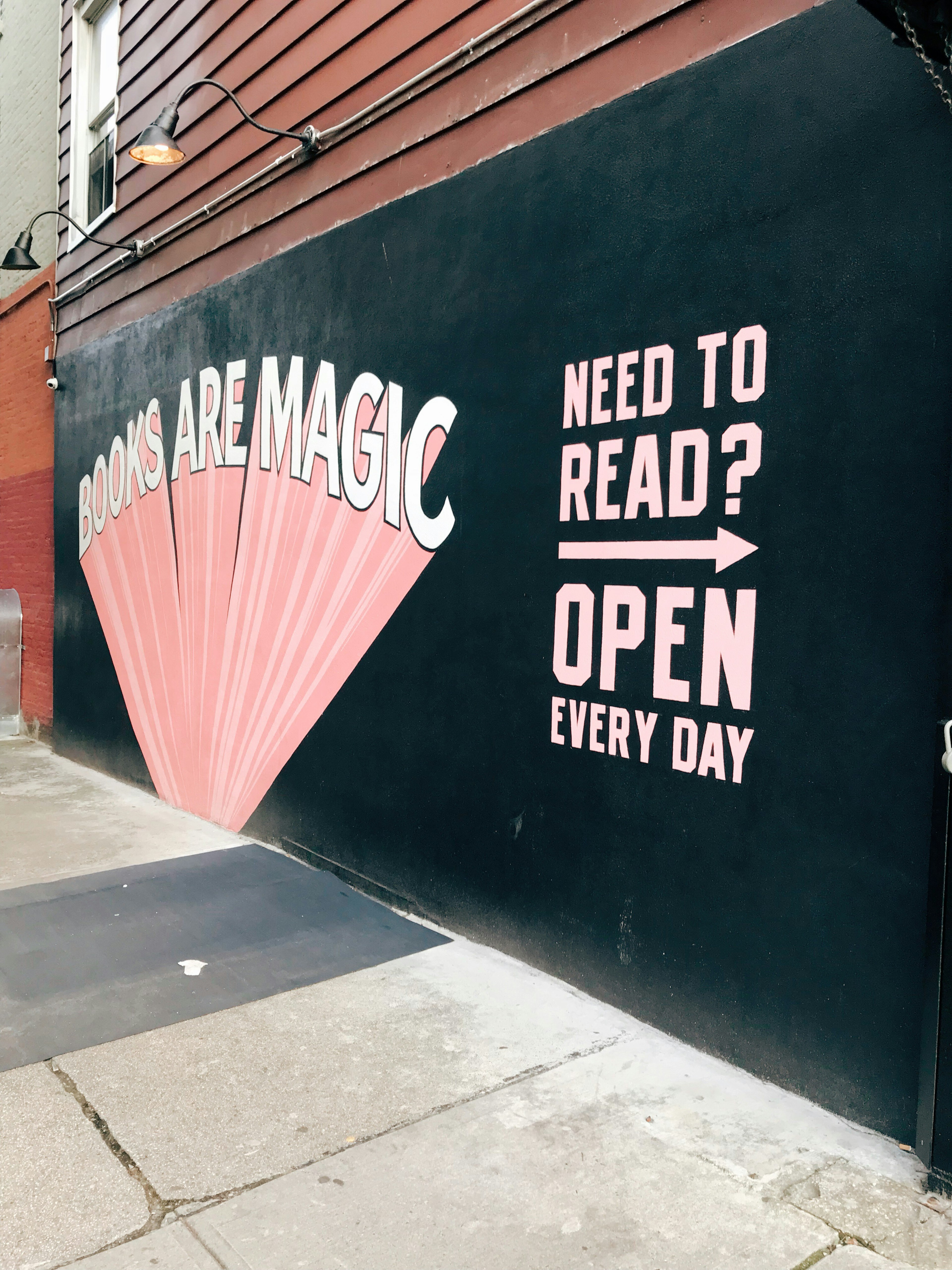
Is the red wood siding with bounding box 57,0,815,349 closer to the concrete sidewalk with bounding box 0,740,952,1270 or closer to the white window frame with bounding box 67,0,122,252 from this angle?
the white window frame with bounding box 67,0,122,252

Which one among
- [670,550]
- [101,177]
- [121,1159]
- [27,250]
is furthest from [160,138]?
[121,1159]

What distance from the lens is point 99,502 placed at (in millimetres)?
8320

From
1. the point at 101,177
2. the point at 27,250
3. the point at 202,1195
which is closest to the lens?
the point at 202,1195

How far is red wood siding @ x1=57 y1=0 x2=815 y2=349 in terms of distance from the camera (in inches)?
151

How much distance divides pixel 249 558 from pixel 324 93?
9.18 ft

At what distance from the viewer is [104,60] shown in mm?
8766

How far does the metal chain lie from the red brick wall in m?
8.52

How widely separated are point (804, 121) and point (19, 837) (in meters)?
5.78

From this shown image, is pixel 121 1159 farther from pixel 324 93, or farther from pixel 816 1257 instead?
pixel 324 93

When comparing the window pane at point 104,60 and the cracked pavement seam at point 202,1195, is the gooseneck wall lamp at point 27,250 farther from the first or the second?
the cracked pavement seam at point 202,1195

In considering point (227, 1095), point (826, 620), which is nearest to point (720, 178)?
point (826, 620)

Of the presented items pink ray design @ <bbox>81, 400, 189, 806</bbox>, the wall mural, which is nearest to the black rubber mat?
the wall mural

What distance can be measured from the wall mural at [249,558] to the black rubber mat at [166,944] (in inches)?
41.6

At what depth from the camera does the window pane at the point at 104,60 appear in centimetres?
842
